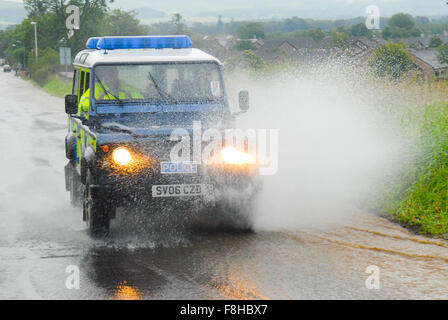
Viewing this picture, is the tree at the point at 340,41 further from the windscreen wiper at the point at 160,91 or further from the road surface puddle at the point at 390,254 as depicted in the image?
the road surface puddle at the point at 390,254

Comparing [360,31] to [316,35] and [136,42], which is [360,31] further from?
[136,42]

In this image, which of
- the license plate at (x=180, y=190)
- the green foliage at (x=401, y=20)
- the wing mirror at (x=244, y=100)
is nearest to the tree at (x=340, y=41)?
the wing mirror at (x=244, y=100)

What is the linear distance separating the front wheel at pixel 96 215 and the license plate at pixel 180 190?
1.98 ft

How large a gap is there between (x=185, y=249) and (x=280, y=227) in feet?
4.81

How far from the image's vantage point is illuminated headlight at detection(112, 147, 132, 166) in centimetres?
707

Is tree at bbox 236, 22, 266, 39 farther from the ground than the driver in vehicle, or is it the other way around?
tree at bbox 236, 22, 266, 39

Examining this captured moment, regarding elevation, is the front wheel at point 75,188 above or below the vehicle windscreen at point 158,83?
below

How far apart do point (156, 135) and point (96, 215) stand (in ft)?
3.63

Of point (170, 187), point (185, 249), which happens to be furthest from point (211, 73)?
point (185, 249)

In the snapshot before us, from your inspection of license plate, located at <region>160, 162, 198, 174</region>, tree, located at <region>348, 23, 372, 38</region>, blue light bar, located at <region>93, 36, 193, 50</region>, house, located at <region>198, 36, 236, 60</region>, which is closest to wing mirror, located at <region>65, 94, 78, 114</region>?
blue light bar, located at <region>93, 36, 193, 50</region>

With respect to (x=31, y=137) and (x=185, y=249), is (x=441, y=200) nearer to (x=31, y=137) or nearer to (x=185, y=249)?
(x=185, y=249)

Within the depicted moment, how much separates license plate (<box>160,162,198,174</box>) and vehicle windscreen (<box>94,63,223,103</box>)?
148 cm

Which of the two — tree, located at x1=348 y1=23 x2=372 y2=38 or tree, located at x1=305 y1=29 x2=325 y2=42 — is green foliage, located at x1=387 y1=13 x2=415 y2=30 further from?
tree, located at x1=348 y1=23 x2=372 y2=38

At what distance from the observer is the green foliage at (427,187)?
7.96m
